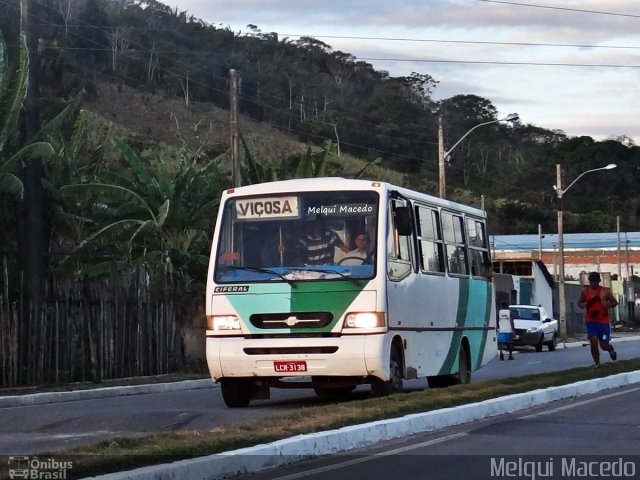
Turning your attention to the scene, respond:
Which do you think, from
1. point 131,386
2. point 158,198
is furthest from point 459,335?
point 158,198

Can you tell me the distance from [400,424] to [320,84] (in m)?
85.8

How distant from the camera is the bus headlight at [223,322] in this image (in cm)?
1491

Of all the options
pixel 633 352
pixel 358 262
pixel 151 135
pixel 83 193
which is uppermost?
pixel 151 135

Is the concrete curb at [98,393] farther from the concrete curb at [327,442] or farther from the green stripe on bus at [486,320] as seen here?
the concrete curb at [327,442]

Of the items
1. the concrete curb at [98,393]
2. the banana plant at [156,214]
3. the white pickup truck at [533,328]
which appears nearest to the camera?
the concrete curb at [98,393]

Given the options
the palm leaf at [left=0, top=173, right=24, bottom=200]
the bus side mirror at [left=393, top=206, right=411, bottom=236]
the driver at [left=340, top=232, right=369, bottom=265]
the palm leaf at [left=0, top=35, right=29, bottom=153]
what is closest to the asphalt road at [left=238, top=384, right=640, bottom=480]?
the driver at [left=340, top=232, right=369, bottom=265]

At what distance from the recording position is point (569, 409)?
14.3 meters

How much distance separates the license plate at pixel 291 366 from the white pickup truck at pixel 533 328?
25.0 meters

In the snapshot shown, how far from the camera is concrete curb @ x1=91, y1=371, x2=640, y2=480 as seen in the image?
28.2 ft

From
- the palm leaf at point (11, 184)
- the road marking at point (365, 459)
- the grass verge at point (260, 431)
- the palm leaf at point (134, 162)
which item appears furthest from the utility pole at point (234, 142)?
the road marking at point (365, 459)

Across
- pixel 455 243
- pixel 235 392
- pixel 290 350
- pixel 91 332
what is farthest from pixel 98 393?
pixel 455 243

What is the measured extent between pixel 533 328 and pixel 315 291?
26113mm

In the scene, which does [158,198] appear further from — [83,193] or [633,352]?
[633,352]

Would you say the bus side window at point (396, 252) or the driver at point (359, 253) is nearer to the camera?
the driver at point (359, 253)
